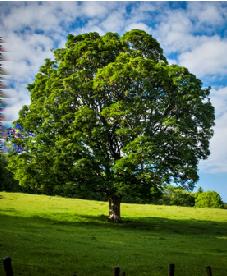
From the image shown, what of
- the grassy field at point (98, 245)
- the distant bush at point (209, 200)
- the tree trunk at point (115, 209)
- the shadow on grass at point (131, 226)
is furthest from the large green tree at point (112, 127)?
the distant bush at point (209, 200)

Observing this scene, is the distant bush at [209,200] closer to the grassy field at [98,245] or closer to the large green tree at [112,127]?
the grassy field at [98,245]

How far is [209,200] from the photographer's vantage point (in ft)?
311

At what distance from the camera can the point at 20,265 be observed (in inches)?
760

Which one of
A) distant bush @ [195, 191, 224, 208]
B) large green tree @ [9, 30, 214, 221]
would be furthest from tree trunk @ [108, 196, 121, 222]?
distant bush @ [195, 191, 224, 208]

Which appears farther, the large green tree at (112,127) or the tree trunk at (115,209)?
the tree trunk at (115,209)

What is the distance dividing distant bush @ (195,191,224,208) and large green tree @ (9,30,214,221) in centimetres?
5323

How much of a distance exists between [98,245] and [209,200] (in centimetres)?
7096

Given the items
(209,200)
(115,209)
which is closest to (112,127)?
(115,209)

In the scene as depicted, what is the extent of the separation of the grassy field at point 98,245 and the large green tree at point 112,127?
4555 mm

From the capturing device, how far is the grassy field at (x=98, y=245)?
21.0 metres

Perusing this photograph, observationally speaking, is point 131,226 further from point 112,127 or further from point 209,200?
point 209,200

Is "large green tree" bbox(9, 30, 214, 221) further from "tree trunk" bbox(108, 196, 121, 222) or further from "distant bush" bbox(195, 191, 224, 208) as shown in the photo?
"distant bush" bbox(195, 191, 224, 208)

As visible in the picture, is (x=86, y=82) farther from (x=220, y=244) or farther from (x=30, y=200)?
(x=30, y=200)

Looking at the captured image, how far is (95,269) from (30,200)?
43836mm
